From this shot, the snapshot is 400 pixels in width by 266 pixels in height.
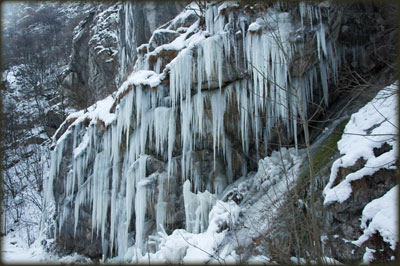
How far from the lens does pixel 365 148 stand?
4684 mm

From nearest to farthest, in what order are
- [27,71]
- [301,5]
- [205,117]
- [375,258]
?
[375,258] < [301,5] < [205,117] < [27,71]

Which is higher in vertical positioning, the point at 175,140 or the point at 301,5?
the point at 301,5

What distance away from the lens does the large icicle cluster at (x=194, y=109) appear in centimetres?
745

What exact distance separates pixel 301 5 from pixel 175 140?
4.55 meters

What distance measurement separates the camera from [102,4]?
59.8ft

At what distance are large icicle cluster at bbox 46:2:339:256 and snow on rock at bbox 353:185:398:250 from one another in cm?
339

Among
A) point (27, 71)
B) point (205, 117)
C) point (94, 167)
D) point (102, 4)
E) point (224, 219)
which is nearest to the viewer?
point (224, 219)

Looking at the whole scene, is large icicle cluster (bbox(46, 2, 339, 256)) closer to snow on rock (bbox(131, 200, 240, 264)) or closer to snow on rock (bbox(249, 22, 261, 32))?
snow on rock (bbox(249, 22, 261, 32))

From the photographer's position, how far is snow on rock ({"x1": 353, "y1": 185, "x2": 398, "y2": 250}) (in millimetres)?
3521

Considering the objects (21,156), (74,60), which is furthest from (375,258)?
(21,156)

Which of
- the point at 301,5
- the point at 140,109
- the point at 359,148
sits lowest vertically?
the point at 359,148

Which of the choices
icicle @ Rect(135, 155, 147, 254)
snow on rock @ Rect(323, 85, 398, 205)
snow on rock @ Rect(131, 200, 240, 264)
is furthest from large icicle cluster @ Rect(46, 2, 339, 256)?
snow on rock @ Rect(323, 85, 398, 205)

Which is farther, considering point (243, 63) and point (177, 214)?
point (177, 214)

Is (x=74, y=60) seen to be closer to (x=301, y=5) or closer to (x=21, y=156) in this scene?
(x=21, y=156)
